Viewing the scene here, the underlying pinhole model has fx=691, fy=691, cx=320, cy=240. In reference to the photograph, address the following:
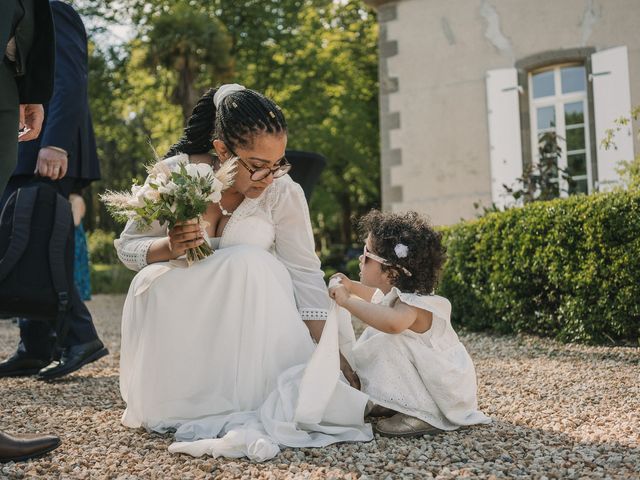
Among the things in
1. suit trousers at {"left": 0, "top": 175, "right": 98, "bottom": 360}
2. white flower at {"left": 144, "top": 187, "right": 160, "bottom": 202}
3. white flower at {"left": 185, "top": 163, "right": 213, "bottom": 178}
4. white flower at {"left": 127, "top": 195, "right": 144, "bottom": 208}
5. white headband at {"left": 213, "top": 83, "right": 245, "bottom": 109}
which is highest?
white headband at {"left": 213, "top": 83, "right": 245, "bottom": 109}

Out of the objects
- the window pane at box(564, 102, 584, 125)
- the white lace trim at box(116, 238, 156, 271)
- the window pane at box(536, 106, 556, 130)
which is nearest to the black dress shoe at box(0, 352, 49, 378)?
the white lace trim at box(116, 238, 156, 271)

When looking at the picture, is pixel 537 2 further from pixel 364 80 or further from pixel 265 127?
pixel 364 80

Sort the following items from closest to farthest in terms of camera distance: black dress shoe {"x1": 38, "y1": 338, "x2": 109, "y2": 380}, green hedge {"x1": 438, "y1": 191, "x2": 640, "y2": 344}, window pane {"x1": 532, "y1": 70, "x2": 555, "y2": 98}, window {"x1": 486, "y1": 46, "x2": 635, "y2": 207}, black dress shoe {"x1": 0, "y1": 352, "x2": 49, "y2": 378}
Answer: black dress shoe {"x1": 38, "y1": 338, "x2": 109, "y2": 380}, black dress shoe {"x1": 0, "y1": 352, "x2": 49, "y2": 378}, green hedge {"x1": 438, "y1": 191, "x2": 640, "y2": 344}, window {"x1": 486, "y1": 46, "x2": 635, "y2": 207}, window pane {"x1": 532, "y1": 70, "x2": 555, "y2": 98}

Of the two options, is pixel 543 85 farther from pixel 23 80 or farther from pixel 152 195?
pixel 23 80

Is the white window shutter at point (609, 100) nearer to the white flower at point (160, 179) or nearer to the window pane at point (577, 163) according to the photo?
the window pane at point (577, 163)

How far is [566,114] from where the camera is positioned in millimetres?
8695

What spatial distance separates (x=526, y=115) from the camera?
8.80m

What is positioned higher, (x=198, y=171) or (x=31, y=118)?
(x=31, y=118)

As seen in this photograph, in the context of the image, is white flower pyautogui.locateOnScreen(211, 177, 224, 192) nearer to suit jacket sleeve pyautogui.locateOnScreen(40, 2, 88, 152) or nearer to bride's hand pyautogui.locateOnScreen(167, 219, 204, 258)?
bride's hand pyautogui.locateOnScreen(167, 219, 204, 258)

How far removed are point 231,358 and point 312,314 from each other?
421 millimetres

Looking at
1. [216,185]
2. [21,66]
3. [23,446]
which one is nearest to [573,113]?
[216,185]

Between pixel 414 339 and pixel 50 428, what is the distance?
159 cm

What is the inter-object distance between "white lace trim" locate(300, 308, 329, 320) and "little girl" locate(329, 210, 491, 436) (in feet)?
0.52

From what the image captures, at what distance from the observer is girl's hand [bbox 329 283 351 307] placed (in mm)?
2709
